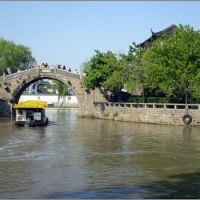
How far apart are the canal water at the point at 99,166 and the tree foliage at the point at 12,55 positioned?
31441mm

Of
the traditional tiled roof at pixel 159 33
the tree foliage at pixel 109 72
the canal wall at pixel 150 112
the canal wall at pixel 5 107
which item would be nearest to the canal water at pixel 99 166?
the canal wall at pixel 150 112

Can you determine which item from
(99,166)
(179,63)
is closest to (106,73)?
(179,63)

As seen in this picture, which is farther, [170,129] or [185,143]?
[170,129]

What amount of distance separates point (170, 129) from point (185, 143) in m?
7.58

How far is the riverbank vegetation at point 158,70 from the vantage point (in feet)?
110

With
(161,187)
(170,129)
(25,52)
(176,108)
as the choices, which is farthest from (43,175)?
(25,52)

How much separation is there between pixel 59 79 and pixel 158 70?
14420 mm

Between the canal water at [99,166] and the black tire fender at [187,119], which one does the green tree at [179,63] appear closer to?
the black tire fender at [187,119]

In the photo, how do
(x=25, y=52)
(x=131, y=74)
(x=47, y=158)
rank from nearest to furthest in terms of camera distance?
(x=47, y=158), (x=131, y=74), (x=25, y=52)

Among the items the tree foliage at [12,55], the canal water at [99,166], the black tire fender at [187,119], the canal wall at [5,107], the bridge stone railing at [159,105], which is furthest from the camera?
the tree foliage at [12,55]

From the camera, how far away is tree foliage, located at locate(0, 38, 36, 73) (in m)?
55.2

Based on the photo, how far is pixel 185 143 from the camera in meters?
21.9

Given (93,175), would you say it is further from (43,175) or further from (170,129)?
(170,129)

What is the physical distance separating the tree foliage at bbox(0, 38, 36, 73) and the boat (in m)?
25.5
